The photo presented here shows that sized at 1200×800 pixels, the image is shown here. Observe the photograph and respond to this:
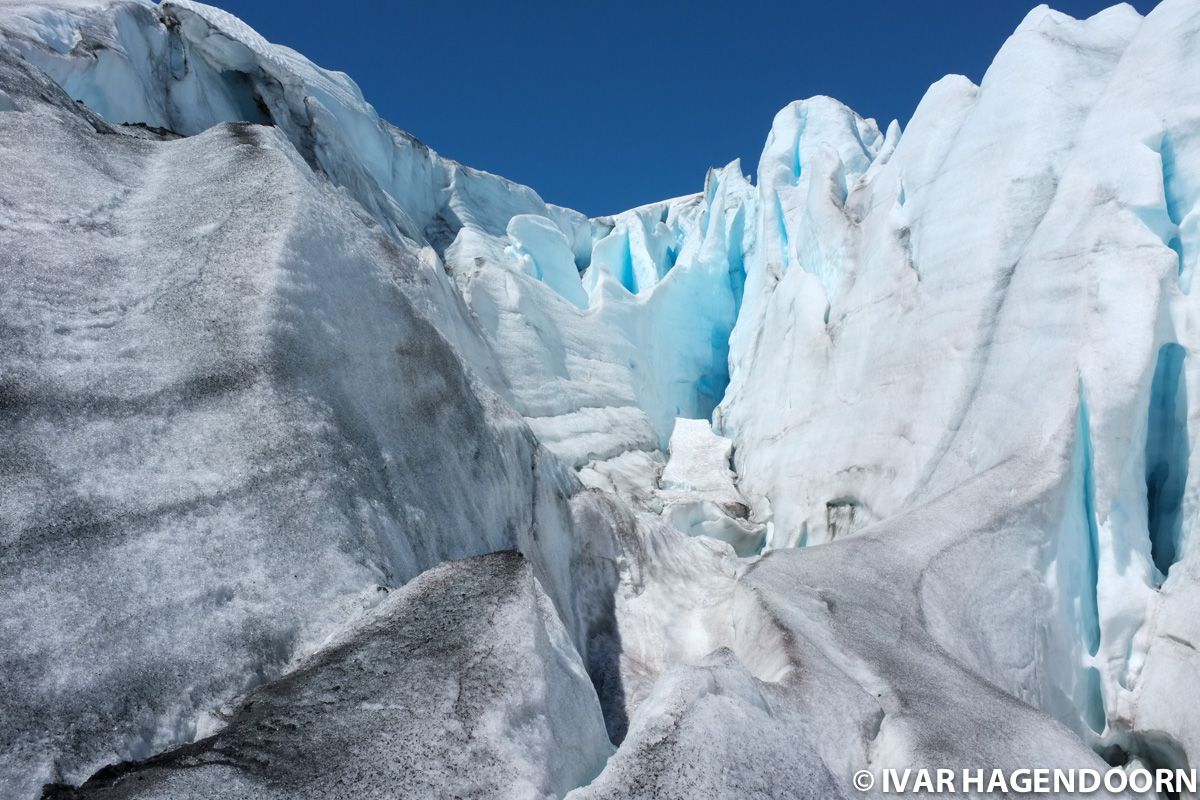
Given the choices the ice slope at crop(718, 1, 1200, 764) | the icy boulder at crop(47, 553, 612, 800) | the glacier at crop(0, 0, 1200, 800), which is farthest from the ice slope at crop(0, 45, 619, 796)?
the ice slope at crop(718, 1, 1200, 764)

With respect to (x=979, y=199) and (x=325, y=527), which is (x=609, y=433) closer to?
(x=979, y=199)

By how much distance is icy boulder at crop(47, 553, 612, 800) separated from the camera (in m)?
1.57

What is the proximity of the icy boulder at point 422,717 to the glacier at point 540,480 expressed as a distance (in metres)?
0.01

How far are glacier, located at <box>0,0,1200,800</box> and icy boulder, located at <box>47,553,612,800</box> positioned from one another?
11mm

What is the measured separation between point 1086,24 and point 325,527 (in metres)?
9.54

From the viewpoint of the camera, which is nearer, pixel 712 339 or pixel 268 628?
pixel 268 628

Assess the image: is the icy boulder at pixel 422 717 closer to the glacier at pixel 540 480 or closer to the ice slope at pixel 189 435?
the glacier at pixel 540 480

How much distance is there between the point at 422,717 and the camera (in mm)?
1788

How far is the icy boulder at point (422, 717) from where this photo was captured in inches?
62.0

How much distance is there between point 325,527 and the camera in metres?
2.41

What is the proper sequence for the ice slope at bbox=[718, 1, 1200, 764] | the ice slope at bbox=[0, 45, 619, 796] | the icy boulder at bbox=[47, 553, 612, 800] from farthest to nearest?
1. the ice slope at bbox=[718, 1, 1200, 764]
2. the ice slope at bbox=[0, 45, 619, 796]
3. the icy boulder at bbox=[47, 553, 612, 800]

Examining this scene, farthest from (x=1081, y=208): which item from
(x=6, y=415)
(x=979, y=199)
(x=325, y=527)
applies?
(x=6, y=415)

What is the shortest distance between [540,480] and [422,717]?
2398 mm

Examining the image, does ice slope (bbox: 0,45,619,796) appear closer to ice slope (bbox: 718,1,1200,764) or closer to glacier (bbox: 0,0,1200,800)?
glacier (bbox: 0,0,1200,800)
